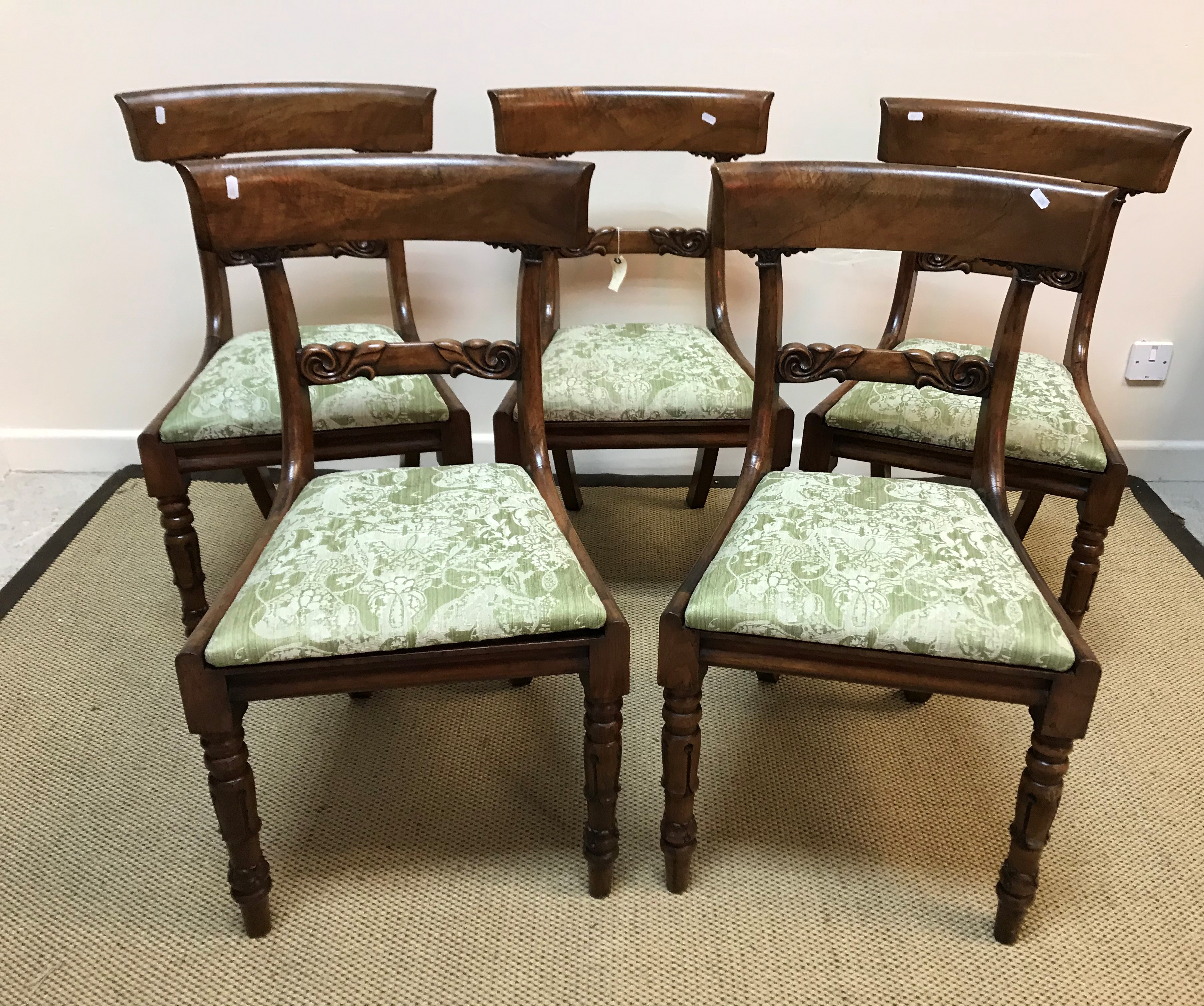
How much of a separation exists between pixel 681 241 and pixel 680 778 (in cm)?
103

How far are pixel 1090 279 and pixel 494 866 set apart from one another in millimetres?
1304

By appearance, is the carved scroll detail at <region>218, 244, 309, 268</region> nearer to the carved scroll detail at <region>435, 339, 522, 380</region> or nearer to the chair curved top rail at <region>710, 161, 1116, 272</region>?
the carved scroll detail at <region>435, 339, 522, 380</region>

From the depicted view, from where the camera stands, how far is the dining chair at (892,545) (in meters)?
1.04

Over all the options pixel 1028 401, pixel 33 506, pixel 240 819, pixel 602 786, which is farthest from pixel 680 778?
pixel 33 506

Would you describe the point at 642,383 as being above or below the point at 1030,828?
above

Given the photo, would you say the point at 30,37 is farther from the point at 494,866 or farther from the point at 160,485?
the point at 494,866

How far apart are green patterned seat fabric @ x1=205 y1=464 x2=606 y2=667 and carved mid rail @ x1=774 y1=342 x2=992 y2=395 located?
398 mm

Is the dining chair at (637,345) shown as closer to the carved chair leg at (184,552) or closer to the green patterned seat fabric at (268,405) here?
the green patterned seat fabric at (268,405)

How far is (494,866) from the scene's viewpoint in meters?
1.29

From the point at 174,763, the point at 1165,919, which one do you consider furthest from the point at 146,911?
the point at 1165,919

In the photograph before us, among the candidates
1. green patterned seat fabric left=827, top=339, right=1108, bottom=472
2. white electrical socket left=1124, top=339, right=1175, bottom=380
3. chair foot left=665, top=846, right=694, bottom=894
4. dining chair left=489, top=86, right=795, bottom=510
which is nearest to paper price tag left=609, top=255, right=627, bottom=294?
dining chair left=489, top=86, right=795, bottom=510

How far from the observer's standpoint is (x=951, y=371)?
1.22 metres

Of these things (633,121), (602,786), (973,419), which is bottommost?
(602,786)

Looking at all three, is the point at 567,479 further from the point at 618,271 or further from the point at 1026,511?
the point at 1026,511
